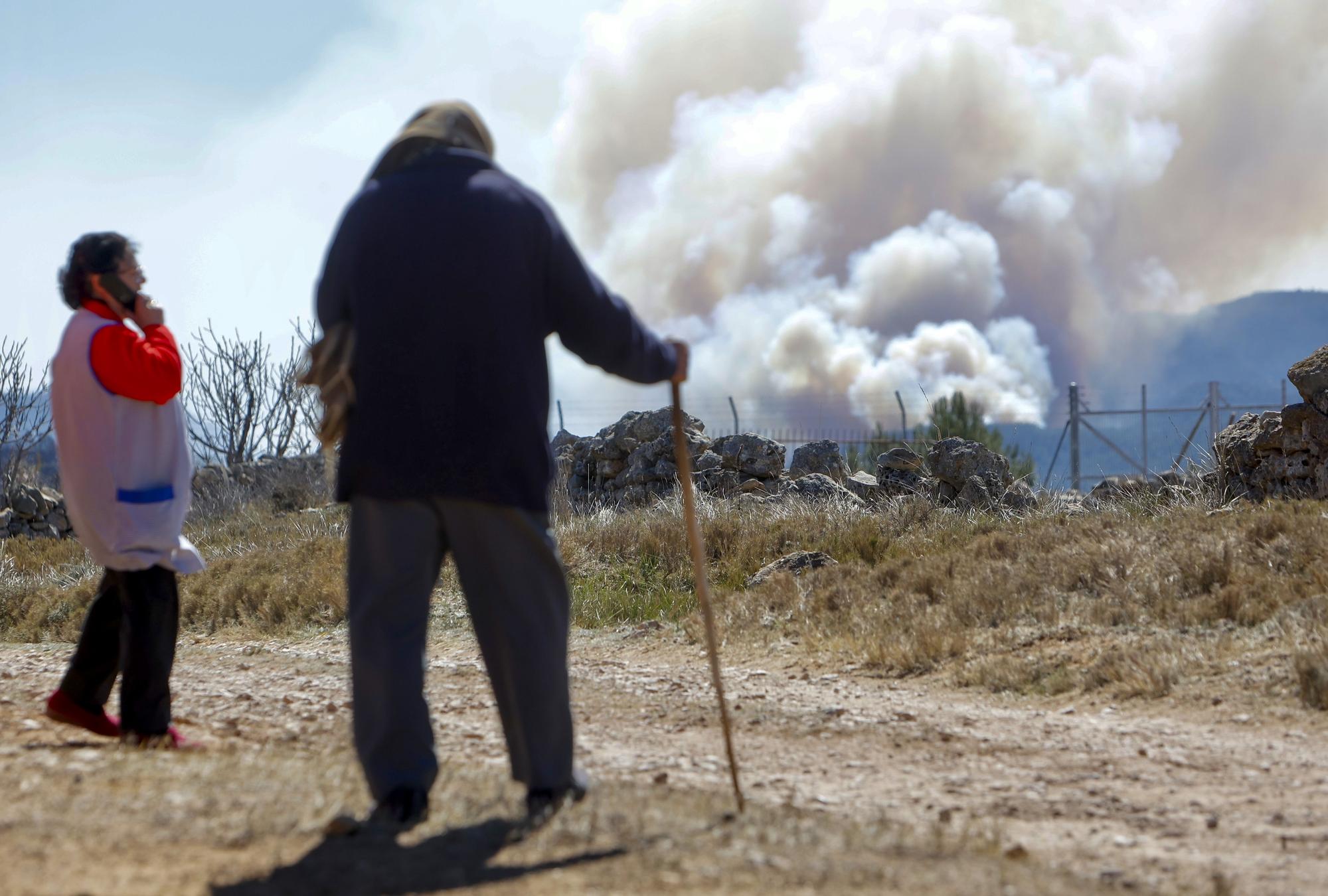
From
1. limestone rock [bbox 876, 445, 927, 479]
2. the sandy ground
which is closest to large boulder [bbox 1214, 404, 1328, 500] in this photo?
limestone rock [bbox 876, 445, 927, 479]

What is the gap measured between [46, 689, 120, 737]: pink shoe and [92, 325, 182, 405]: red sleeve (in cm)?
114

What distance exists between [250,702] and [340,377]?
322cm

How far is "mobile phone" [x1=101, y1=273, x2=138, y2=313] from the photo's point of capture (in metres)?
4.17

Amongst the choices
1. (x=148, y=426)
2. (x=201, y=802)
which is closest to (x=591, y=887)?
(x=201, y=802)

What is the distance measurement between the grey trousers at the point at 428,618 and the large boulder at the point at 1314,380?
7.28 m

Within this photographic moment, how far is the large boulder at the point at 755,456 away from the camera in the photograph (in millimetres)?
13383

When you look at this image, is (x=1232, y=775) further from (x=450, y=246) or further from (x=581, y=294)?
(x=450, y=246)

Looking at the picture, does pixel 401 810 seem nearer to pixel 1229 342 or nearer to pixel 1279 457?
pixel 1279 457

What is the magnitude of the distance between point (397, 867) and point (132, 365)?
2253 millimetres

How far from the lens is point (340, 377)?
3.02 metres

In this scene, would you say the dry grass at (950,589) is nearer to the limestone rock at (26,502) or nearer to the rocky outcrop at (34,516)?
the rocky outcrop at (34,516)

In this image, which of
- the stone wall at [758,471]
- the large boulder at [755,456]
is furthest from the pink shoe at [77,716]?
the large boulder at [755,456]

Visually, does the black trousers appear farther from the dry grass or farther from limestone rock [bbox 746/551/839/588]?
limestone rock [bbox 746/551/839/588]

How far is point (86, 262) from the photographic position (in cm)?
420
